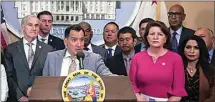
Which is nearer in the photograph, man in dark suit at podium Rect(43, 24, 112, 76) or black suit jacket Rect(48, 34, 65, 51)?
man in dark suit at podium Rect(43, 24, 112, 76)

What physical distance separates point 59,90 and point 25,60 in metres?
0.98

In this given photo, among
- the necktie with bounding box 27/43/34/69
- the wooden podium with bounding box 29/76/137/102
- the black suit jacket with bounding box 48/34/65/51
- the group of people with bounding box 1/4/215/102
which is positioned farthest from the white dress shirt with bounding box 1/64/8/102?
the black suit jacket with bounding box 48/34/65/51

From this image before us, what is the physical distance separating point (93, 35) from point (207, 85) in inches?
52.9

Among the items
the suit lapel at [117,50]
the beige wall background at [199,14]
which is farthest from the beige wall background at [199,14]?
the suit lapel at [117,50]

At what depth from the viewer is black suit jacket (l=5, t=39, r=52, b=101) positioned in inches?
112

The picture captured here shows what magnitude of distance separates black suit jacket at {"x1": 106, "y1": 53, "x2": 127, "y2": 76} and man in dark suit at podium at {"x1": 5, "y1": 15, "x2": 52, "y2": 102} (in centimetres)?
50

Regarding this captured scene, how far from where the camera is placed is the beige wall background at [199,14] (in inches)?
155

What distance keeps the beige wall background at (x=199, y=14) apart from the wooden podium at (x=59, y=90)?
2021 mm

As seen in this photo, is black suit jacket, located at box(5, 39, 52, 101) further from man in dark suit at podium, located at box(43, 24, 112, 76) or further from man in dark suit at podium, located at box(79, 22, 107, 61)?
man in dark suit at podium, located at box(79, 22, 107, 61)

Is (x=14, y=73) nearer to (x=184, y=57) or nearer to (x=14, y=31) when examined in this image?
(x=14, y=31)

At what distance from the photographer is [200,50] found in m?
2.75

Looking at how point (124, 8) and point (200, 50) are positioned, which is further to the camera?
point (124, 8)

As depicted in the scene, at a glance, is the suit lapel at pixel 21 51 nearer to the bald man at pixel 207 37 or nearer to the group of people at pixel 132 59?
the group of people at pixel 132 59

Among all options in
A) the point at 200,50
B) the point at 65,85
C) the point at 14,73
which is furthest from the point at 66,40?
the point at 200,50
